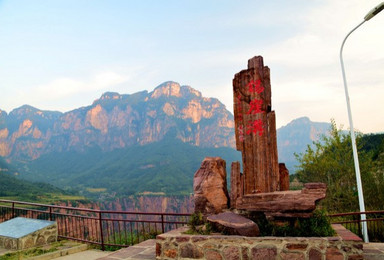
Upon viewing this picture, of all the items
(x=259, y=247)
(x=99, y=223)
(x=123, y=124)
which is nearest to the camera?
(x=259, y=247)

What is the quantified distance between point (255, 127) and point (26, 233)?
5455 millimetres

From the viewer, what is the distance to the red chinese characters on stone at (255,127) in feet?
18.4

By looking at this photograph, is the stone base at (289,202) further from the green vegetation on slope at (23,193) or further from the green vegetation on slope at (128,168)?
the green vegetation on slope at (128,168)

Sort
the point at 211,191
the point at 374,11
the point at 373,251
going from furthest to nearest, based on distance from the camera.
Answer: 1. the point at 374,11
2. the point at 211,191
3. the point at 373,251

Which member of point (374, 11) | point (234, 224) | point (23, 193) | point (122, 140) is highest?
point (122, 140)

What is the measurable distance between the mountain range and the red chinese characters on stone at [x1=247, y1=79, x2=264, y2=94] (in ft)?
191

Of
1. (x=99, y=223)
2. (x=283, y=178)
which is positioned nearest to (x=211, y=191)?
(x=283, y=178)

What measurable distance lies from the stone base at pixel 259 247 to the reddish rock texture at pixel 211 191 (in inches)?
29.4

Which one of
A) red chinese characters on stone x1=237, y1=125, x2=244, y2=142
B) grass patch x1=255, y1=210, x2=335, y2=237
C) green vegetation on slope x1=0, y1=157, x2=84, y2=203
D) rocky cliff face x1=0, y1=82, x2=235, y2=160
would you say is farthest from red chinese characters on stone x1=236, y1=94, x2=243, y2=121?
rocky cliff face x1=0, y1=82, x2=235, y2=160

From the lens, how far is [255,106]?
18.7 feet

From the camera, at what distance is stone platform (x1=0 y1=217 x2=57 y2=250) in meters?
6.83

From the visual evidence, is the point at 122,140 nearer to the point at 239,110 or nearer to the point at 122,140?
the point at 122,140

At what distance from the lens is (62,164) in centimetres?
9419

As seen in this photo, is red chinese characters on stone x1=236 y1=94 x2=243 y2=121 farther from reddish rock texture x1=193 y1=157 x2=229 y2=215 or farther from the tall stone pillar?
reddish rock texture x1=193 y1=157 x2=229 y2=215
